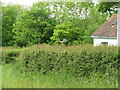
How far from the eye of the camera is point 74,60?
544cm

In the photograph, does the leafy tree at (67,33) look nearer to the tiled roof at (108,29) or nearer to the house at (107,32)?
the house at (107,32)

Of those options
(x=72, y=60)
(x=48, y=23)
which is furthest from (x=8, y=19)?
(x=72, y=60)

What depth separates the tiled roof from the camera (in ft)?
29.9

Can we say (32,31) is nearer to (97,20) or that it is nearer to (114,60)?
(97,20)

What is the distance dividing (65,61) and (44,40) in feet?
10.5

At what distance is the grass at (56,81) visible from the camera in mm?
4848

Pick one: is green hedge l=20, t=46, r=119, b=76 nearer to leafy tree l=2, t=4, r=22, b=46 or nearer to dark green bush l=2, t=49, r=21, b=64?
dark green bush l=2, t=49, r=21, b=64

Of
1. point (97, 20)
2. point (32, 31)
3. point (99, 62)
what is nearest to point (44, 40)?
point (32, 31)

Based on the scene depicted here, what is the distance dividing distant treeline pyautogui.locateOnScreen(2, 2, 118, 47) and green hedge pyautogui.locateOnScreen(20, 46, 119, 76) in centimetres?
197

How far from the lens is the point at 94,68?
5250 millimetres

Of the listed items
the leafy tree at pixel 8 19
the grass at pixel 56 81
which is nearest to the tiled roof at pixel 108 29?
the leafy tree at pixel 8 19

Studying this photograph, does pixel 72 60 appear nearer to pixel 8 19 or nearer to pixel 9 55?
pixel 9 55

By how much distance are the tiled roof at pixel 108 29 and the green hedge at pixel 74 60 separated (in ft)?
12.7

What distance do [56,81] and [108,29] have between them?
4940 millimetres
